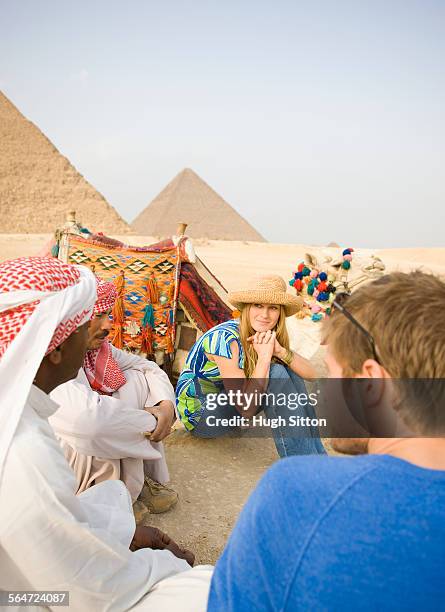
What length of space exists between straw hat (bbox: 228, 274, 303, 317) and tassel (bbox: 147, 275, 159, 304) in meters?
1.24

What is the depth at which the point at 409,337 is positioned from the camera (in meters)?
1.00

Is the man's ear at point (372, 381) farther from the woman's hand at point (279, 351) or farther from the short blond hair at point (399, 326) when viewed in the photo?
the woman's hand at point (279, 351)

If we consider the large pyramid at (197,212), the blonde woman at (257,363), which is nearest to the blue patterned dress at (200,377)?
the blonde woman at (257,363)

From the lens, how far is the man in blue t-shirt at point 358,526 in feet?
2.68

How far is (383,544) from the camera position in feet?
2.68

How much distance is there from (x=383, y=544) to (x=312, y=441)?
8.27 feet

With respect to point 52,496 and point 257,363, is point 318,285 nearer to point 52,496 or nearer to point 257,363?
point 257,363

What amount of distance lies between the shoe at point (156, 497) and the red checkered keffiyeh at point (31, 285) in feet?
5.75

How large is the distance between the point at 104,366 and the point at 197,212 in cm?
7048

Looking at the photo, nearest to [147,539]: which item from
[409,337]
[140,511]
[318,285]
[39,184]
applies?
[140,511]

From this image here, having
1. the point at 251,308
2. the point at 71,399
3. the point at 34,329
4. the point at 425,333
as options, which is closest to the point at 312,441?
the point at 251,308

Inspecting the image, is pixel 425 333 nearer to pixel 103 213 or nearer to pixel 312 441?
pixel 312 441

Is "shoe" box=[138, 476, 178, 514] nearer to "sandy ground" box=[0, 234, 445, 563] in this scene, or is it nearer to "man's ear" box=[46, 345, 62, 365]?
"sandy ground" box=[0, 234, 445, 563]

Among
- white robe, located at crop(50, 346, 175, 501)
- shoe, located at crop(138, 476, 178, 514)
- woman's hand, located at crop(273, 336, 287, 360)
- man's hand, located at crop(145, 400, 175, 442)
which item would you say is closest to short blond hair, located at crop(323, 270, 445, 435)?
white robe, located at crop(50, 346, 175, 501)
